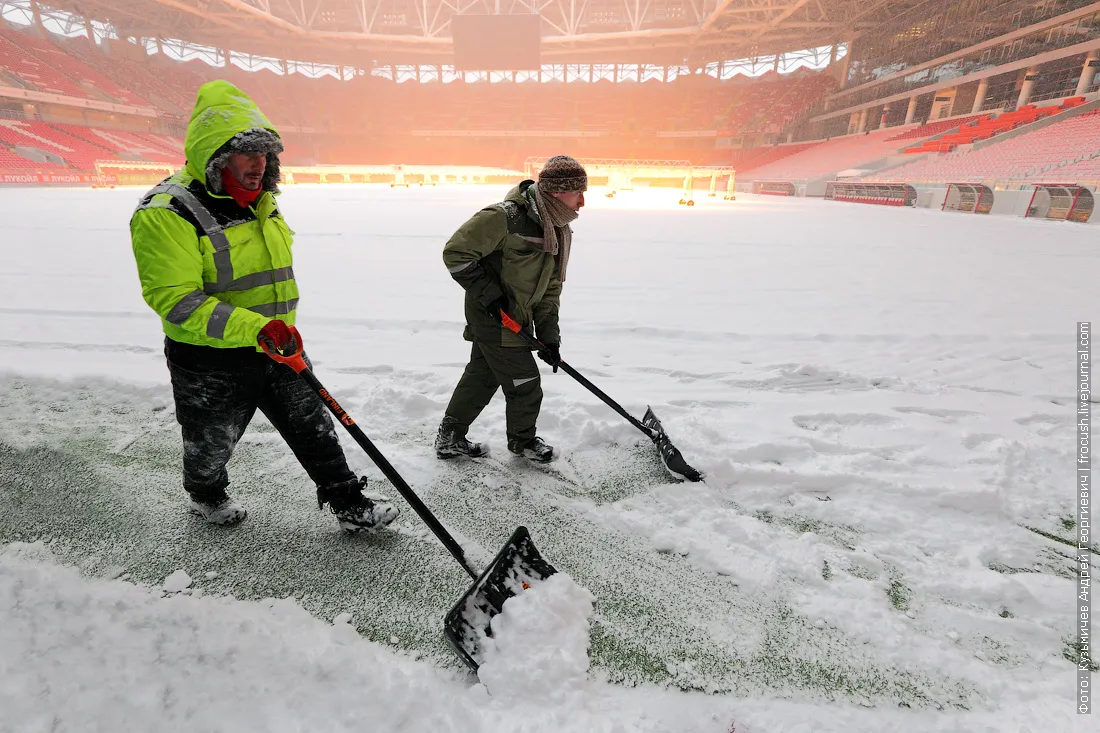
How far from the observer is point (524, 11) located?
141ft

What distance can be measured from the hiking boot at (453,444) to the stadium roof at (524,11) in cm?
3816

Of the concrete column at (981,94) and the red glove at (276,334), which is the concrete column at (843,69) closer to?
the concrete column at (981,94)

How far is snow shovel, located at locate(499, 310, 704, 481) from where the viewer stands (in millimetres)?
2461

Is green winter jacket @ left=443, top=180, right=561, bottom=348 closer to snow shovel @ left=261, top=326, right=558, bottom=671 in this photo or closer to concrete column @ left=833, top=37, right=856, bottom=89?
snow shovel @ left=261, top=326, right=558, bottom=671

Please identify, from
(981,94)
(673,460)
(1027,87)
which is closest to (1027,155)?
(1027,87)

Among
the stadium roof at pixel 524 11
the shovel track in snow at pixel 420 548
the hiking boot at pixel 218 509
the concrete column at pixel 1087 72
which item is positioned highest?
the stadium roof at pixel 524 11

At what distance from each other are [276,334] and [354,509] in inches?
36.8

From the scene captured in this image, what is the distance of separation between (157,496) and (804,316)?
224 inches

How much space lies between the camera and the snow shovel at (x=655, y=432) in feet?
8.07

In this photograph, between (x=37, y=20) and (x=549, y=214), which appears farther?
(x=37, y=20)

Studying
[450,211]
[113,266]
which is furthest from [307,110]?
[113,266]

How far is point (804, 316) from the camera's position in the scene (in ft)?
17.9

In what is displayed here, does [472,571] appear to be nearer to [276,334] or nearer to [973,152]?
[276,334]

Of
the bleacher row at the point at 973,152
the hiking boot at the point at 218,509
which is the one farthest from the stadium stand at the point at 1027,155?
the hiking boot at the point at 218,509
